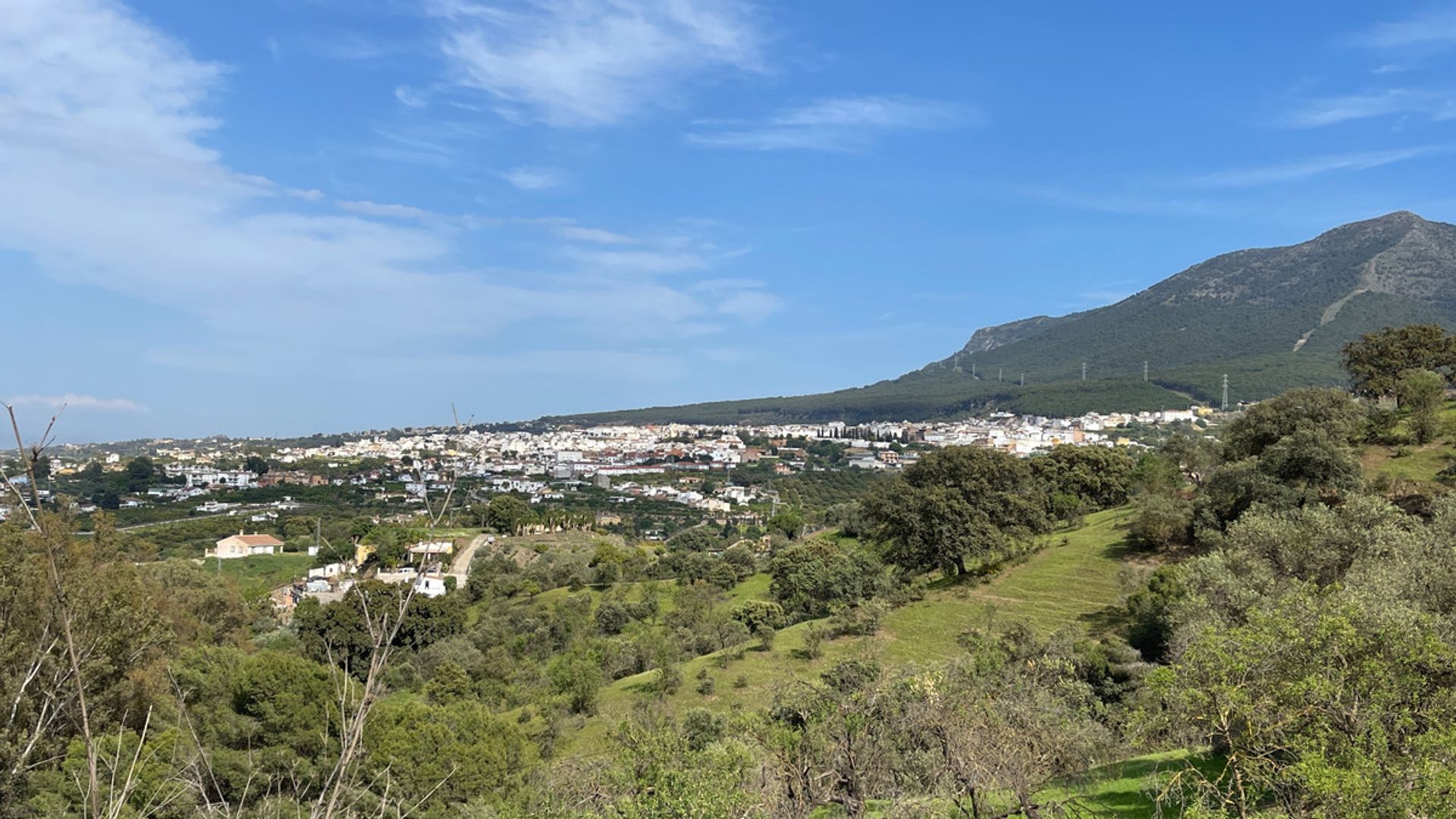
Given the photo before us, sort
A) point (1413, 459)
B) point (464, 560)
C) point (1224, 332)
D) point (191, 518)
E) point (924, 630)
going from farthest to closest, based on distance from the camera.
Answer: point (1224, 332) → point (191, 518) → point (464, 560) → point (1413, 459) → point (924, 630)

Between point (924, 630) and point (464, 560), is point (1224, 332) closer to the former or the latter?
point (464, 560)

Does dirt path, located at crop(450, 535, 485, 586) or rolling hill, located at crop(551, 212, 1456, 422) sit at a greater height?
rolling hill, located at crop(551, 212, 1456, 422)

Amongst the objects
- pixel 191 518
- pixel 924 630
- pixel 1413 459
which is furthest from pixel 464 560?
pixel 1413 459

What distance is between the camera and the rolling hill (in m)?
114

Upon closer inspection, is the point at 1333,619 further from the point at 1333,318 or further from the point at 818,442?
the point at 1333,318

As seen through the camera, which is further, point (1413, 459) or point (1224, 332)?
point (1224, 332)

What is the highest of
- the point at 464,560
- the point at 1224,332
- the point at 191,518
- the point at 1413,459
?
the point at 1224,332

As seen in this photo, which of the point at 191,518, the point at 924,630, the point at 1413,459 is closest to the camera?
the point at 924,630

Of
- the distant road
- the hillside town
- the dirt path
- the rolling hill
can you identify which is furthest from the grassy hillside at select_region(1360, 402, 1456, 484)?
the rolling hill

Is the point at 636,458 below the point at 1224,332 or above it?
below

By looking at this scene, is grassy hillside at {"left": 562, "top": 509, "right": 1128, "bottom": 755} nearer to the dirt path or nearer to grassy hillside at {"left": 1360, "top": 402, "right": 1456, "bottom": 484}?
grassy hillside at {"left": 1360, "top": 402, "right": 1456, "bottom": 484}

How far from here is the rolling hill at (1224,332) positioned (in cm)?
11438

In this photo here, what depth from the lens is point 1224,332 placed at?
142250mm

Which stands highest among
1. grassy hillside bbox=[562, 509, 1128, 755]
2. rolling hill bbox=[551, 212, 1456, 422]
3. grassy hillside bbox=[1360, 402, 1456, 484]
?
rolling hill bbox=[551, 212, 1456, 422]
